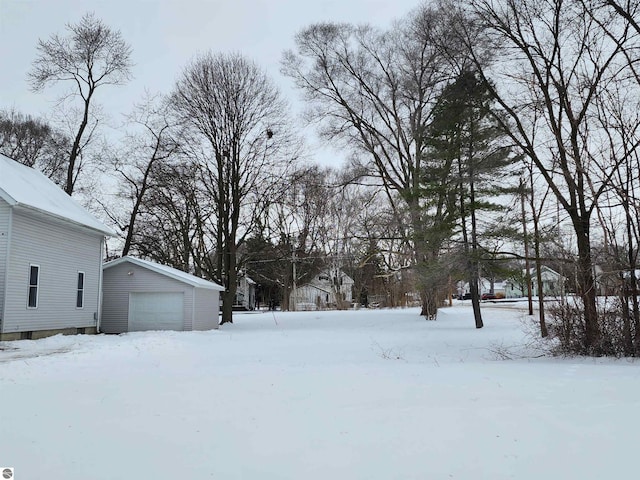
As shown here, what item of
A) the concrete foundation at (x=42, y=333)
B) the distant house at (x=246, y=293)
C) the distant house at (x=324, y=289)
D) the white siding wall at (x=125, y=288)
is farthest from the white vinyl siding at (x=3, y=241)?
the distant house at (x=246, y=293)

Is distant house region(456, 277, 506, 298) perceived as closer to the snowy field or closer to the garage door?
the garage door

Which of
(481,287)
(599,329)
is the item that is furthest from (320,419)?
(481,287)

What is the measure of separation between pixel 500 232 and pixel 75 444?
1520 cm

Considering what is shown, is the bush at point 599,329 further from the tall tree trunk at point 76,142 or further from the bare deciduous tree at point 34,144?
the bare deciduous tree at point 34,144

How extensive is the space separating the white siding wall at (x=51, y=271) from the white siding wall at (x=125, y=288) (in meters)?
1.49

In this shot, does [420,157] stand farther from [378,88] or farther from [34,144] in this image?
[34,144]

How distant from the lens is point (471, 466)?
14.0 feet

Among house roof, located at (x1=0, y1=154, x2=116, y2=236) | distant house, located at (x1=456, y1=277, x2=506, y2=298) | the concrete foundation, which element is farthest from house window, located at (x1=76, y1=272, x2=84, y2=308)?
distant house, located at (x1=456, y1=277, x2=506, y2=298)

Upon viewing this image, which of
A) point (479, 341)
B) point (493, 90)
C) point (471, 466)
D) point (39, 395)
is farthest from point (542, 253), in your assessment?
point (39, 395)

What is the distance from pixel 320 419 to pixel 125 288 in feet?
56.2

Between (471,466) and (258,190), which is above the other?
(258,190)

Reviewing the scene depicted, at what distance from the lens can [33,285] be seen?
1554cm

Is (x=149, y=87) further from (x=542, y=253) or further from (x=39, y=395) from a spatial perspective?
(x=39, y=395)

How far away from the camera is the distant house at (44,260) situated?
47.5ft
